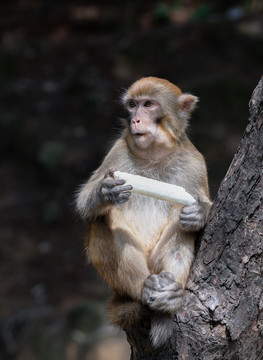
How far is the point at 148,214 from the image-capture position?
15.0 feet

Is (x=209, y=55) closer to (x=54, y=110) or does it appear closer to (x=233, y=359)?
(x=54, y=110)

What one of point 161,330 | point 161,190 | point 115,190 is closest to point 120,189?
point 115,190

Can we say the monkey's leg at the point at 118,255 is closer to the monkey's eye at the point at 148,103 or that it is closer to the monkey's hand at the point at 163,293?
the monkey's hand at the point at 163,293

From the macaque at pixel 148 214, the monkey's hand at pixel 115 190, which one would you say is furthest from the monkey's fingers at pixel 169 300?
A: the monkey's hand at pixel 115 190

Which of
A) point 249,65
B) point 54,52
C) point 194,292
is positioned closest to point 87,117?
point 54,52

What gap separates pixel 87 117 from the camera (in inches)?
535

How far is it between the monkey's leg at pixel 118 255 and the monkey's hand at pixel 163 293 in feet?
0.52

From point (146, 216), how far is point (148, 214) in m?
0.02

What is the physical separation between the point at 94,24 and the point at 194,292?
45.6ft

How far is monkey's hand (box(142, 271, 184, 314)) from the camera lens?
377 centimetres

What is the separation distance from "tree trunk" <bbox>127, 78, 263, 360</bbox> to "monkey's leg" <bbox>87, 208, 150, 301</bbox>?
0.59 m

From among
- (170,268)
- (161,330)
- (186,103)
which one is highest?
(186,103)

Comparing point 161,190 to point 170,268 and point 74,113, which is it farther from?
point 74,113

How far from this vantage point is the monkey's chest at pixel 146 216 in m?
4.51
